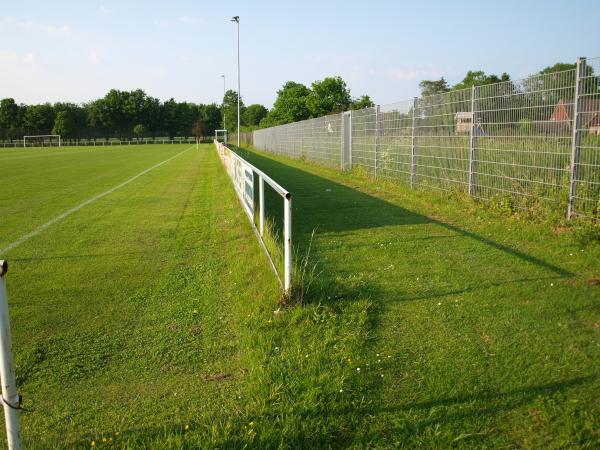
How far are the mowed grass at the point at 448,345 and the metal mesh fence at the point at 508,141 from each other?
3.76ft

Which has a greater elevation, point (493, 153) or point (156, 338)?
point (493, 153)

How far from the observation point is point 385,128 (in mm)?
15656

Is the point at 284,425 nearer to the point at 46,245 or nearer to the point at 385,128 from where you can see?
the point at 46,245

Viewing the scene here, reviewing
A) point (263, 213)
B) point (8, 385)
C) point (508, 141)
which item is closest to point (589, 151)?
point (508, 141)

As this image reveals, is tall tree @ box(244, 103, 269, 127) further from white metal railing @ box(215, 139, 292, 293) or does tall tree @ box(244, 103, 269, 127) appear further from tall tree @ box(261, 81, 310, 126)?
white metal railing @ box(215, 139, 292, 293)

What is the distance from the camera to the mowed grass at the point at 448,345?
3.01 metres

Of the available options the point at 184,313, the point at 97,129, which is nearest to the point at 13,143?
the point at 97,129

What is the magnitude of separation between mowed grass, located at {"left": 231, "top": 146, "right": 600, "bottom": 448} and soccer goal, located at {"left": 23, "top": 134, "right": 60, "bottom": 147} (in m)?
98.5

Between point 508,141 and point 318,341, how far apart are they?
21.8ft

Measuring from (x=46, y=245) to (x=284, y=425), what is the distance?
6188 millimetres

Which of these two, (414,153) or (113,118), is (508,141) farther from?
(113,118)

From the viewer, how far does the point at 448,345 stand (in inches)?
159

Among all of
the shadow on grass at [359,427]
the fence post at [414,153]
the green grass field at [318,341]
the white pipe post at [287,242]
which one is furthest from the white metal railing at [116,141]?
the shadow on grass at [359,427]

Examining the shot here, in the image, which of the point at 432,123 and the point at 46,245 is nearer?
the point at 46,245
